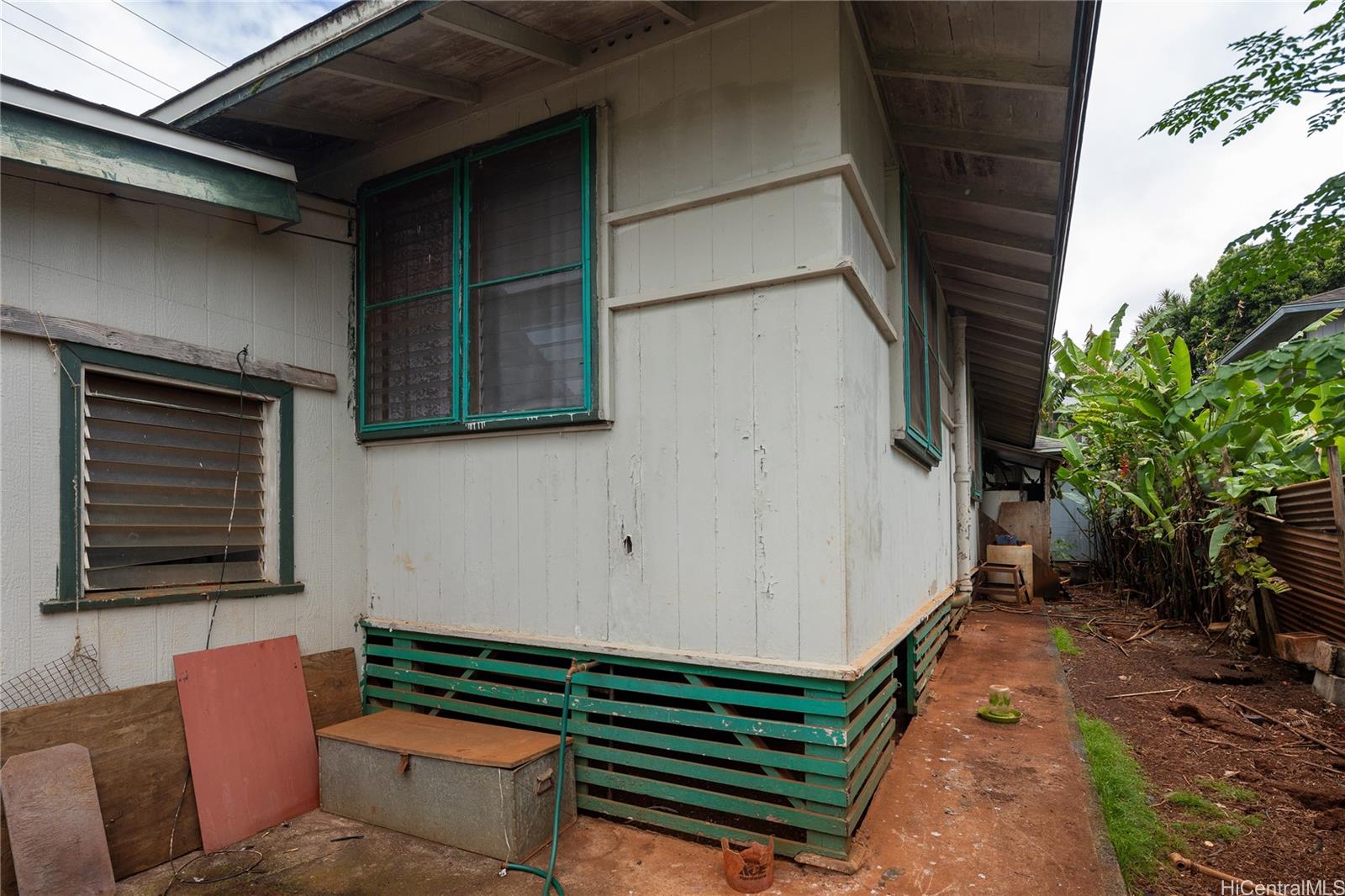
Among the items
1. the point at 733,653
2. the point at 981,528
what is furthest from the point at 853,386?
the point at 981,528

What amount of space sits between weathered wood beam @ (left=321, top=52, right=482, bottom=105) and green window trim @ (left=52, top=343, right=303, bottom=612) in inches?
65.7

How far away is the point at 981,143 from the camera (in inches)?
171

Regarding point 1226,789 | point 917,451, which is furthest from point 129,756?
point 1226,789

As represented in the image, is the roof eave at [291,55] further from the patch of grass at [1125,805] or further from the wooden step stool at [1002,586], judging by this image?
the wooden step stool at [1002,586]

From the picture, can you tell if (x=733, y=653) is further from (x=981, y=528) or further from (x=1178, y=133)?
(x=981, y=528)

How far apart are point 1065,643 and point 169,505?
794 centimetres

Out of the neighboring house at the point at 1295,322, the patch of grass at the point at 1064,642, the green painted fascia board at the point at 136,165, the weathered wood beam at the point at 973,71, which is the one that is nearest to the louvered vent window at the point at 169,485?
the green painted fascia board at the point at 136,165

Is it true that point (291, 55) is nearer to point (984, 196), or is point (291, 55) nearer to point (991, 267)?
point (984, 196)

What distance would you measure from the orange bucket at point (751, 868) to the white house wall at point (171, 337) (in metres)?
2.65

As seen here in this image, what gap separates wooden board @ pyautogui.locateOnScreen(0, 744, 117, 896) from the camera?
2783 millimetres

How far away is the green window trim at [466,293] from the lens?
3.69m

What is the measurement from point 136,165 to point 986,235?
5.58 meters

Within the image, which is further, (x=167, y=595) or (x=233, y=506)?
(x=233, y=506)

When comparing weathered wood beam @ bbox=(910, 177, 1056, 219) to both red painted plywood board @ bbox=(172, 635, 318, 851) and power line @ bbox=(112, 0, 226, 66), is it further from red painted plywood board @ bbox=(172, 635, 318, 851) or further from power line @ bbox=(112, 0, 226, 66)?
power line @ bbox=(112, 0, 226, 66)
